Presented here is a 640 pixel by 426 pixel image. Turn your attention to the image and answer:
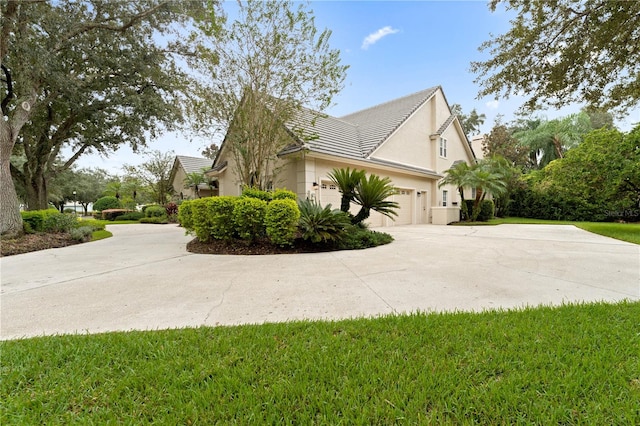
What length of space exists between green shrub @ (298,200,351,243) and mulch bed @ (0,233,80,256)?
7286 millimetres

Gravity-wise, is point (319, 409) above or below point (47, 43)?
below

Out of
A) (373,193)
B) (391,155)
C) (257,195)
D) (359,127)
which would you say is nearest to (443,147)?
(391,155)

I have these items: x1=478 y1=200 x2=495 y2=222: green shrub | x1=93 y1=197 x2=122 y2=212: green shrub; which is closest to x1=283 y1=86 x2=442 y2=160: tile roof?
x1=478 y1=200 x2=495 y2=222: green shrub

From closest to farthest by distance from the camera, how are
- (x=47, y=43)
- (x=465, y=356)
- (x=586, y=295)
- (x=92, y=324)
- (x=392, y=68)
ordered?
(x=465, y=356), (x=92, y=324), (x=586, y=295), (x=47, y=43), (x=392, y=68)

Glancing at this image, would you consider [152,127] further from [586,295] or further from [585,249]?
[585,249]

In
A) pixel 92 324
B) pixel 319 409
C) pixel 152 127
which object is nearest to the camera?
pixel 319 409

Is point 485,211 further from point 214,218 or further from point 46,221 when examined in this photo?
point 46,221

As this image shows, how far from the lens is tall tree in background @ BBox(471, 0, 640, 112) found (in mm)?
5742

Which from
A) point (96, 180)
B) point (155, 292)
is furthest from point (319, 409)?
point (96, 180)

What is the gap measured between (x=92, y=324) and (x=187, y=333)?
1.13 m

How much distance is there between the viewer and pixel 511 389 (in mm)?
1573

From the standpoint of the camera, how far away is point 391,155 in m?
13.9

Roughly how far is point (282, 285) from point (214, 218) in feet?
12.3

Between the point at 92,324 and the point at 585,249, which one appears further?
the point at 585,249
